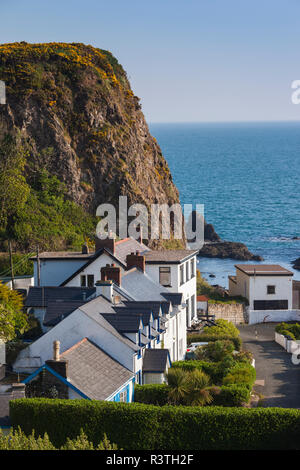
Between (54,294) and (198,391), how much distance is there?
13.4 meters

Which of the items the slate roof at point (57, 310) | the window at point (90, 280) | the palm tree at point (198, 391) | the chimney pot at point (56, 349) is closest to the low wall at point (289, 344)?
the window at point (90, 280)

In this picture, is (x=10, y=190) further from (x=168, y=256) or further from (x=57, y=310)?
(x=57, y=310)

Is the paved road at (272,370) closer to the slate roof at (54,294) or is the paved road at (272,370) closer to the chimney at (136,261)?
the chimney at (136,261)

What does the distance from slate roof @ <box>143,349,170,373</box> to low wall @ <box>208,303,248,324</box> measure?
86.9 feet

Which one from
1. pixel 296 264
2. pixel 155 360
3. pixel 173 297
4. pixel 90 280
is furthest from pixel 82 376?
pixel 296 264

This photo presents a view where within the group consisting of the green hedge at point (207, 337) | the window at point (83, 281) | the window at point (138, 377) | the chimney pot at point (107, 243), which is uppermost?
the chimney pot at point (107, 243)

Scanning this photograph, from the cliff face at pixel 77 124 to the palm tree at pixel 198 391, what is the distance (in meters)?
48.4

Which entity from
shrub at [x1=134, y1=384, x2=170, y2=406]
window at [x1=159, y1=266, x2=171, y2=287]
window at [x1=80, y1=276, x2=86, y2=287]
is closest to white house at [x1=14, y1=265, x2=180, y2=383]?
shrub at [x1=134, y1=384, x2=170, y2=406]

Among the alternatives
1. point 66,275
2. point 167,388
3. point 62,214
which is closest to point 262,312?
point 66,275

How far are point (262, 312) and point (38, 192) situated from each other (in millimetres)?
28328

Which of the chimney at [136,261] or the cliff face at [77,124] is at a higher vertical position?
the cliff face at [77,124]

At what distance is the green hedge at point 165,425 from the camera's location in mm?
30188

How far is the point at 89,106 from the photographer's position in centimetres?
8781
